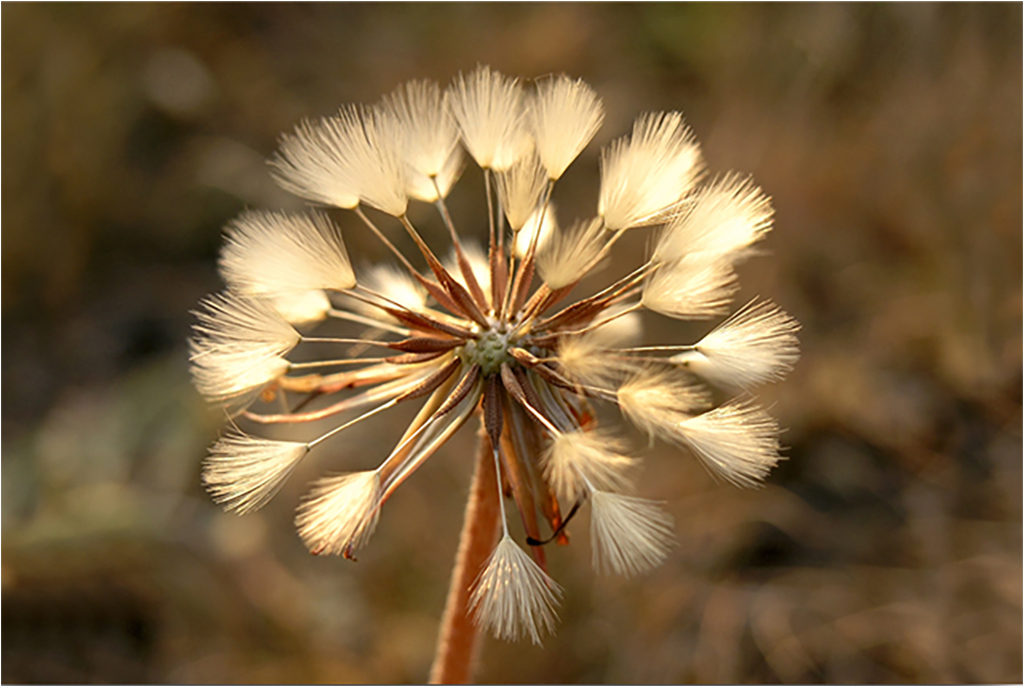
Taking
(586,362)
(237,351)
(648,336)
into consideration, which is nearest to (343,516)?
(237,351)

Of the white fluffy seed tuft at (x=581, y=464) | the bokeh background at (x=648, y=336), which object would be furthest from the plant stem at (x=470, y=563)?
the bokeh background at (x=648, y=336)

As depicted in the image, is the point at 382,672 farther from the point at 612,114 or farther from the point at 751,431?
the point at 612,114

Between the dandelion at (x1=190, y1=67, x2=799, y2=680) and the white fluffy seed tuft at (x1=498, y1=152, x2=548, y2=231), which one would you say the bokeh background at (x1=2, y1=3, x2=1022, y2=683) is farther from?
the white fluffy seed tuft at (x1=498, y1=152, x2=548, y2=231)

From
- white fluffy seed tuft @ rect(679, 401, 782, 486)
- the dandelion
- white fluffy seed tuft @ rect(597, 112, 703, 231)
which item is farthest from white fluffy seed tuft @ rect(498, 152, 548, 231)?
white fluffy seed tuft @ rect(679, 401, 782, 486)

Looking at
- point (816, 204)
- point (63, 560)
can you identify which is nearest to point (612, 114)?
point (816, 204)

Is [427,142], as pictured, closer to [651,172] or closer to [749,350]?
[651,172]

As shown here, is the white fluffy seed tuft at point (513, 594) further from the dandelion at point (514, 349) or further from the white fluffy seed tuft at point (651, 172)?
the white fluffy seed tuft at point (651, 172)
